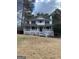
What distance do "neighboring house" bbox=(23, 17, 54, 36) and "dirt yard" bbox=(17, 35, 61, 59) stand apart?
0.06m

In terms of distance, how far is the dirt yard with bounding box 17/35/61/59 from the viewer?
2.62m

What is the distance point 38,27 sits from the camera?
2.65 m

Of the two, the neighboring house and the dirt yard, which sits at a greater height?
the neighboring house

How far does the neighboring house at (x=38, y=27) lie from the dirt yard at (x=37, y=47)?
65 mm

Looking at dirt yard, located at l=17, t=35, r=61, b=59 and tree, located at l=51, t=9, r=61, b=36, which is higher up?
tree, located at l=51, t=9, r=61, b=36

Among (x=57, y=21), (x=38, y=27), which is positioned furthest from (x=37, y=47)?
(x=57, y=21)

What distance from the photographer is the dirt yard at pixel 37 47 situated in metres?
2.62

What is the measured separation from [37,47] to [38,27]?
261mm

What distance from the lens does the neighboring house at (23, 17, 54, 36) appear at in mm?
2629

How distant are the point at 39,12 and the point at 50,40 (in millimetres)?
390
